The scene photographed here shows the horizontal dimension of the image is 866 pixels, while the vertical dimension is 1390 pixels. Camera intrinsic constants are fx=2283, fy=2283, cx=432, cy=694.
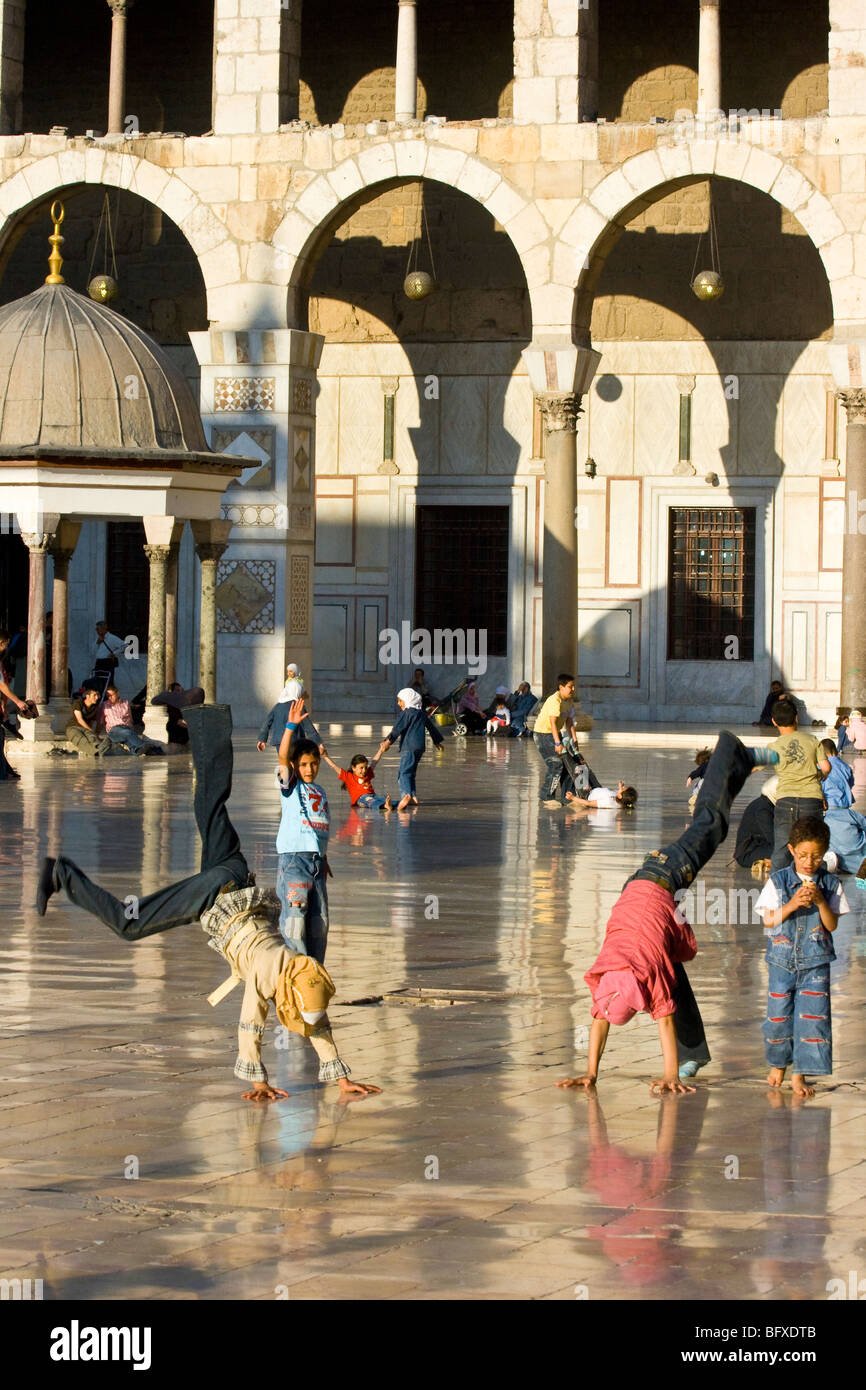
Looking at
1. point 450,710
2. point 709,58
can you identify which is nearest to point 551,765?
point 709,58

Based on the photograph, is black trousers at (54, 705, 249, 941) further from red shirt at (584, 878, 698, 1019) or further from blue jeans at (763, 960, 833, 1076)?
blue jeans at (763, 960, 833, 1076)

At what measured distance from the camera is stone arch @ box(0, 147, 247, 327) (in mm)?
25938

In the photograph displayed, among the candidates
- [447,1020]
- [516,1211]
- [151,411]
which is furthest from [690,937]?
[151,411]

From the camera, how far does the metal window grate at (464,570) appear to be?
29.6m

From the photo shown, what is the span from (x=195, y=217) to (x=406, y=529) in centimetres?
551

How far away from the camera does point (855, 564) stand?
2423cm

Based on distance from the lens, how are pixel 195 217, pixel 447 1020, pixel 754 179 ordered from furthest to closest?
pixel 195 217
pixel 754 179
pixel 447 1020

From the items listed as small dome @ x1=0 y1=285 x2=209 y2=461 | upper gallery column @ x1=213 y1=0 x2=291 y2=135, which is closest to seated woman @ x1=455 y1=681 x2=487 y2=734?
small dome @ x1=0 y1=285 x2=209 y2=461

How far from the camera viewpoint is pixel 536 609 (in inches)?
1148

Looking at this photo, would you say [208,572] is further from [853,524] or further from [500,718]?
[853,524]

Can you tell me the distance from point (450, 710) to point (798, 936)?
21283 millimetres

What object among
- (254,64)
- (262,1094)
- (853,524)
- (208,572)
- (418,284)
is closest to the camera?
(262,1094)

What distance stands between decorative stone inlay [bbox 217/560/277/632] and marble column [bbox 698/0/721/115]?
22.9ft
